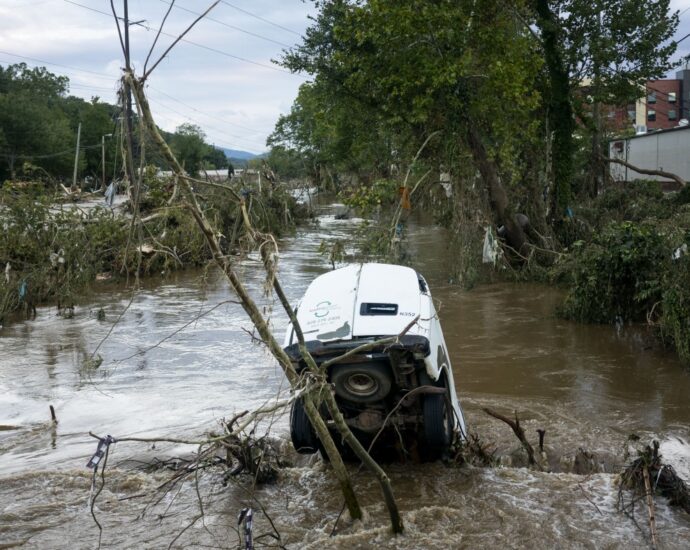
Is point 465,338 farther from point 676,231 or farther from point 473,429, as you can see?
point 473,429

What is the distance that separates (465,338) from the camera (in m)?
14.5

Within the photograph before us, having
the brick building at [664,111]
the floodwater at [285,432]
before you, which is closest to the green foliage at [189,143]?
the brick building at [664,111]

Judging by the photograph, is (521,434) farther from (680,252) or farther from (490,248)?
(490,248)

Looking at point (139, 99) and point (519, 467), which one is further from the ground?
point (139, 99)

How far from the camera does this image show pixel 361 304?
25.1 ft

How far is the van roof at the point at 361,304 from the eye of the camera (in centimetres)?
732

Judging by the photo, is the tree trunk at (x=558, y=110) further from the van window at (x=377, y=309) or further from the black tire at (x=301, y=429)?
the black tire at (x=301, y=429)

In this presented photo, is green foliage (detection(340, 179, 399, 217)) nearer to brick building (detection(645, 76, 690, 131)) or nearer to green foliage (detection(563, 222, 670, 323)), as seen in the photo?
green foliage (detection(563, 222, 670, 323))

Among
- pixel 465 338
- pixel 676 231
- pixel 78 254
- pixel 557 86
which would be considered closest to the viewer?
pixel 676 231

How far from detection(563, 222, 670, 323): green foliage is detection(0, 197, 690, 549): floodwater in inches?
16.3

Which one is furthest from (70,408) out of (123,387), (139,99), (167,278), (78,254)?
(167,278)

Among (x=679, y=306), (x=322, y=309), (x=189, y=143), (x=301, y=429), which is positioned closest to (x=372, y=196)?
(x=679, y=306)

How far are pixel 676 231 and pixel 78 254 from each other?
42.1ft

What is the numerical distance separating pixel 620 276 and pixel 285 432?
7170 millimetres
